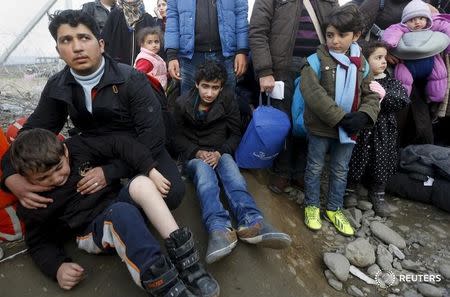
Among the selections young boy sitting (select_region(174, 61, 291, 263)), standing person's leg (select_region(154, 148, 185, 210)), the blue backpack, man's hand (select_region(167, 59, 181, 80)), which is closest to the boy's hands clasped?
young boy sitting (select_region(174, 61, 291, 263))

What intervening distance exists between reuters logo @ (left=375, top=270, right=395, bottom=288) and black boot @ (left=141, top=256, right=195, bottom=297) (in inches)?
67.2

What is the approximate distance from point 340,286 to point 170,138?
1.93 metres

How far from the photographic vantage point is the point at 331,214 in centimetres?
304

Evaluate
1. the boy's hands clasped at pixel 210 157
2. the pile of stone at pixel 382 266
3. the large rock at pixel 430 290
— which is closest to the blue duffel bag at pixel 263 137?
the boy's hands clasped at pixel 210 157

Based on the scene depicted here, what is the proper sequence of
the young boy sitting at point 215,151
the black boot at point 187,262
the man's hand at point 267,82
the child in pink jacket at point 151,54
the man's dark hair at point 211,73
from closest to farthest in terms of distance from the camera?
the black boot at point 187,262
the young boy sitting at point 215,151
the man's dark hair at point 211,73
the man's hand at point 267,82
the child in pink jacket at point 151,54

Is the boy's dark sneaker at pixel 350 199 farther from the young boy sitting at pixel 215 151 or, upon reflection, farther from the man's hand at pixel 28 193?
the man's hand at pixel 28 193

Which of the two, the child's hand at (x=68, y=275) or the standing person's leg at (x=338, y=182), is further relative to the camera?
the standing person's leg at (x=338, y=182)

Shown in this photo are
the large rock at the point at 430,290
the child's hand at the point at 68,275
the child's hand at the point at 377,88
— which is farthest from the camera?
the child's hand at the point at 377,88

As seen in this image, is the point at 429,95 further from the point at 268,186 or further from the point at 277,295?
the point at 277,295

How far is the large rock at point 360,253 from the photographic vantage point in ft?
8.77

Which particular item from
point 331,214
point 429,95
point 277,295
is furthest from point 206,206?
point 429,95

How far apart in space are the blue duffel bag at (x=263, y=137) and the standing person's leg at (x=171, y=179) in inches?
33.2

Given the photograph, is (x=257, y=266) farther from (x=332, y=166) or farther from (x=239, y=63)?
(x=239, y=63)

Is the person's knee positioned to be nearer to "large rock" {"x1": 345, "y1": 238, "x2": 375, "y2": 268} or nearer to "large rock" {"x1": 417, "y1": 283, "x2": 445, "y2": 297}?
"large rock" {"x1": 345, "y1": 238, "x2": 375, "y2": 268}
